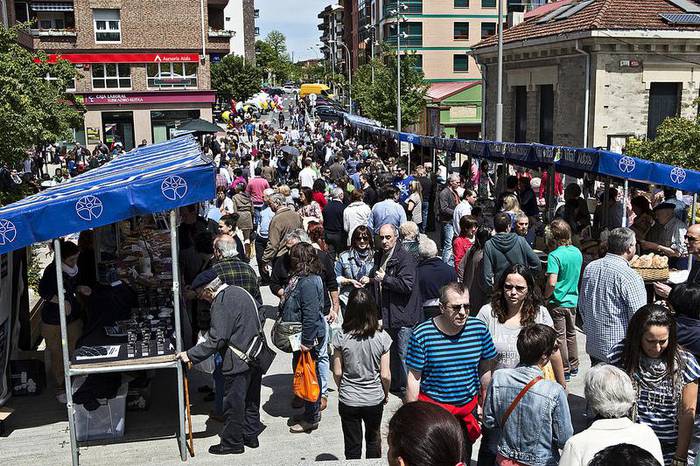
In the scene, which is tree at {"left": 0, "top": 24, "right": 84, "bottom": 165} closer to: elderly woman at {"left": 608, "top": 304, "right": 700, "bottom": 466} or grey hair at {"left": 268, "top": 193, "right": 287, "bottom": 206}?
grey hair at {"left": 268, "top": 193, "right": 287, "bottom": 206}

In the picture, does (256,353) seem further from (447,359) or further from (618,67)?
(618,67)

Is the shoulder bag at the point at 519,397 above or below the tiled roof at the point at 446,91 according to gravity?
below

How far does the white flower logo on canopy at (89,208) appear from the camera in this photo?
242 inches

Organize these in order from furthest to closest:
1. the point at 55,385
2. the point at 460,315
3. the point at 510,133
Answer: the point at 510,133
the point at 55,385
the point at 460,315

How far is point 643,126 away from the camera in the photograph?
25.3 meters

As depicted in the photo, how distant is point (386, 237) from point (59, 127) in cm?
1746

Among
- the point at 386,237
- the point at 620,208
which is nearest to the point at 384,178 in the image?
the point at 620,208

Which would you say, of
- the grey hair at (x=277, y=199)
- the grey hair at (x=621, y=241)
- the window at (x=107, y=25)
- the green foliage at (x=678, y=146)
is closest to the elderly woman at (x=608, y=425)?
the grey hair at (x=621, y=241)

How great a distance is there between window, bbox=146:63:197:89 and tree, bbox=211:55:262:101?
2069cm

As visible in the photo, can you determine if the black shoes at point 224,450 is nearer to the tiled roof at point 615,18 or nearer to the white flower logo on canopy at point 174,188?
the white flower logo on canopy at point 174,188

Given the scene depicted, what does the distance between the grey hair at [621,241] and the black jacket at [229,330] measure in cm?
317

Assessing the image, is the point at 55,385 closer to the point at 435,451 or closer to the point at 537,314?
the point at 537,314

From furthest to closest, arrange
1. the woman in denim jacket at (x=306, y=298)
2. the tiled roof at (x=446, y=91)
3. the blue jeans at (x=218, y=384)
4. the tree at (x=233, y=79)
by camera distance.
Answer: the tree at (x=233, y=79) < the tiled roof at (x=446, y=91) < the blue jeans at (x=218, y=384) < the woman in denim jacket at (x=306, y=298)

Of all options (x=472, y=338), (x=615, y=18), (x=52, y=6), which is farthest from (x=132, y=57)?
(x=472, y=338)
